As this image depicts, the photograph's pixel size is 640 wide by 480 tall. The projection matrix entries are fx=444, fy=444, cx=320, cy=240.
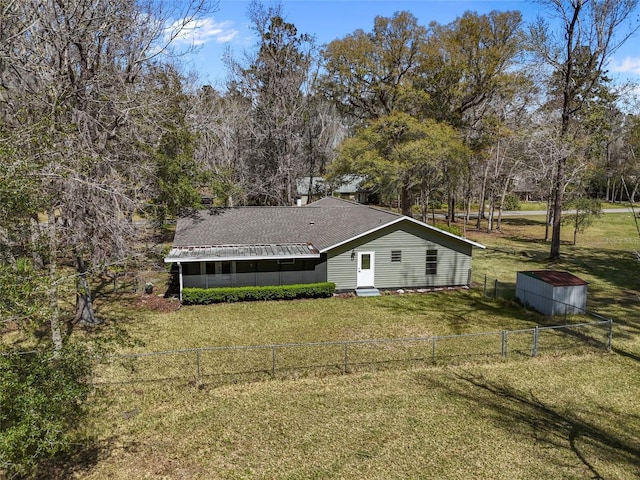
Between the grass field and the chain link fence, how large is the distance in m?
0.45

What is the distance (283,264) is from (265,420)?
11595 millimetres

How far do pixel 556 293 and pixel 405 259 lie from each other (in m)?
7.28

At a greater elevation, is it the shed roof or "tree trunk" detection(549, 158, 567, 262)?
"tree trunk" detection(549, 158, 567, 262)

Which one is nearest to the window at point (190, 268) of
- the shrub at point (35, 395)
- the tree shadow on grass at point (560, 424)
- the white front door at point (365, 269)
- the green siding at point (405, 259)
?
the green siding at point (405, 259)

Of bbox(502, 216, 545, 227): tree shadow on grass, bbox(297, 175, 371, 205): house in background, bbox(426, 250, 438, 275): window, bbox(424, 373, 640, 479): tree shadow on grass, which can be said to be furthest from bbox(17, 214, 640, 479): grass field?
bbox(297, 175, 371, 205): house in background

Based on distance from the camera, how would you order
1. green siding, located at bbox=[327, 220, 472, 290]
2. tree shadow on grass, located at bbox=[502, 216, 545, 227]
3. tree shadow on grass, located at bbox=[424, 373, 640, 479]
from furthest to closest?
1. tree shadow on grass, located at bbox=[502, 216, 545, 227]
2. green siding, located at bbox=[327, 220, 472, 290]
3. tree shadow on grass, located at bbox=[424, 373, 640, 479]

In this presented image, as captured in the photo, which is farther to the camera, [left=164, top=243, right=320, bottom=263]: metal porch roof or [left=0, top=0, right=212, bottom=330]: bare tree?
[left=164, top=243, right=320, bottom=263]: metal porch roof

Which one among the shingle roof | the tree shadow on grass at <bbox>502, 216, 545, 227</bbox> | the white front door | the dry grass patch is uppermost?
the shingle roof

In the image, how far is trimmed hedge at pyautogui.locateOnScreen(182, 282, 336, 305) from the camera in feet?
68.1

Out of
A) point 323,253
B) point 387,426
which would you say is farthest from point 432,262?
point 387,426

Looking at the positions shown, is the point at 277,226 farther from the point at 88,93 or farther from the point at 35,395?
the point at 35,395

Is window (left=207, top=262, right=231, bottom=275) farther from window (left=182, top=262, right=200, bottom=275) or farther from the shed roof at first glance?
the shed roof

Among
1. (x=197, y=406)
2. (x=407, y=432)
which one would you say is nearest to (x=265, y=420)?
(x=197, y=406)

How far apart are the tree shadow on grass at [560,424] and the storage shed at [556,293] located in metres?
7.56
